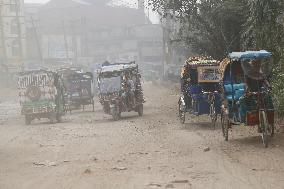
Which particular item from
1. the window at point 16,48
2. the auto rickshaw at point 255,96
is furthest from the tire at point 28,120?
the window at point 16,48

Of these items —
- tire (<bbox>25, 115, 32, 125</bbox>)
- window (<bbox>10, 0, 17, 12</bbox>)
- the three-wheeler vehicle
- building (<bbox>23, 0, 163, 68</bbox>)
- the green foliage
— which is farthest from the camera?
building (<bbox>23, 0, 163, 68</bbox>)

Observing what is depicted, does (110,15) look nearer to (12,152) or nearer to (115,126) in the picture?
(115,126)

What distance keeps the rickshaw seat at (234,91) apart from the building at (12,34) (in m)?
50.2

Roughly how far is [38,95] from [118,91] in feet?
11.3

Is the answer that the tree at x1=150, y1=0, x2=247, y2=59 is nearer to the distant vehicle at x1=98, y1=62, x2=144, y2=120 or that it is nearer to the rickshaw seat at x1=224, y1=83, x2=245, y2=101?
the distant vehicle at x1=98, y1=62, x2=144, y2=120

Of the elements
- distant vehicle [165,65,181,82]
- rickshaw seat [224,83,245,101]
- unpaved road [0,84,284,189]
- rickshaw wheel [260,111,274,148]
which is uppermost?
rickshaw seat [224,83,245,101]

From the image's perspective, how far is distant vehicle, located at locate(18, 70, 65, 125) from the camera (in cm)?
2288

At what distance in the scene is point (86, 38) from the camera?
78.6 m

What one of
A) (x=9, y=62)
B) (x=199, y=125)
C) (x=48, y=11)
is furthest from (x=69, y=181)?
(x=48, y=11)

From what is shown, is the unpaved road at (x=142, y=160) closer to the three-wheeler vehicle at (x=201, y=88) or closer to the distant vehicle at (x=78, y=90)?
the three-wheeler vehicle at (x=201, y=88)

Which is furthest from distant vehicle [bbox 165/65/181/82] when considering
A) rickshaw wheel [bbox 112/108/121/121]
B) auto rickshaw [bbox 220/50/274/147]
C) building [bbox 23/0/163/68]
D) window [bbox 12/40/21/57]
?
auto rickshaw [bbox 220/50/274/147]

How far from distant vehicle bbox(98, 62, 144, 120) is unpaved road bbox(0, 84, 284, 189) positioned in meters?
4.93

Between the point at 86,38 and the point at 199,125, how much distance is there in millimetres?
62073

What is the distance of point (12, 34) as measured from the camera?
64125 mm
